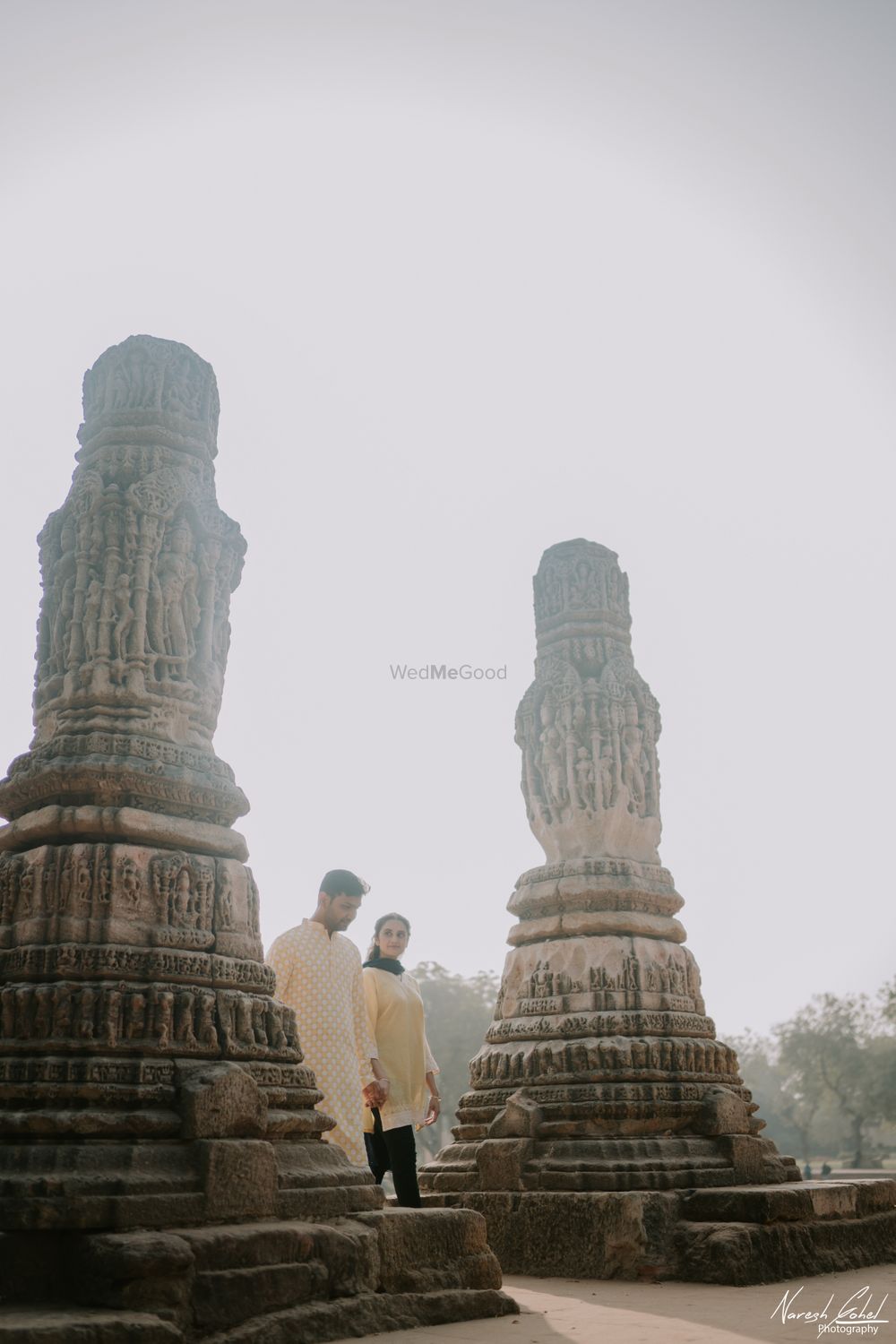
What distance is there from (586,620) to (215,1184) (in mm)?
6056

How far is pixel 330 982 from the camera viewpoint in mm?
6121

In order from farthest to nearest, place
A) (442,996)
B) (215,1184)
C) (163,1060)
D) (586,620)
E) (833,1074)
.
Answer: (833,1074), (442,996), (586,620), (163,1060), (215,1184)

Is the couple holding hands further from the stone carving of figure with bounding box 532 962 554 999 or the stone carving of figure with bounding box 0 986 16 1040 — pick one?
the stone carving of figure with bounding box 532 962 554 999

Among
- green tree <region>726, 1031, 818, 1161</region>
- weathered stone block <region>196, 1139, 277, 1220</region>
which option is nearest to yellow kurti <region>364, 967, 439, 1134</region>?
weathered stone block <region>196, 1139, 277, 1220</region>

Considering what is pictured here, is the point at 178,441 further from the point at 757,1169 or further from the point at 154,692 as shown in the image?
the point at 757,1169

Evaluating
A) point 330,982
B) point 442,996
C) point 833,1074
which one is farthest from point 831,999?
point 330,982

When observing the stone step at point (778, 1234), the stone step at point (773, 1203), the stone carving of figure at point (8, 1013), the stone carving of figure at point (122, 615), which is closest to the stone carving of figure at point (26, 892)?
the stone carving of figure at point (8, 1013)

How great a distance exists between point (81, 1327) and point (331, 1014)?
8.13 feet

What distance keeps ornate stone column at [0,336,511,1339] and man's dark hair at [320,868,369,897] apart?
462 millimetres

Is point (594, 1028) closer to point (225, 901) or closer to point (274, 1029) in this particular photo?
point (274, 1029)

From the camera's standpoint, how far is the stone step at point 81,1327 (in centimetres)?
360

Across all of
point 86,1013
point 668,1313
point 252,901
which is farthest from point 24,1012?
point 668,1313

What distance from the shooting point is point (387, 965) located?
6.82 meters

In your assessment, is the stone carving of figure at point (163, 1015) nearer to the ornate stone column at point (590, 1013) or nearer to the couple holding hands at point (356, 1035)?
the couple holding hands at point (356, 1035)
